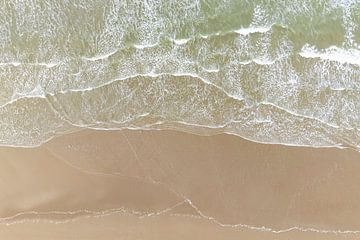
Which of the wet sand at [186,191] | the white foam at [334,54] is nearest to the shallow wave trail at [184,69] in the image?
the white foam at [334,54]

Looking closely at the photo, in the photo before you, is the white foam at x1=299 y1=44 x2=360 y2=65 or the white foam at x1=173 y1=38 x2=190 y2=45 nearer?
the white foam at x1=299 y1=44 x2=360 y2=65

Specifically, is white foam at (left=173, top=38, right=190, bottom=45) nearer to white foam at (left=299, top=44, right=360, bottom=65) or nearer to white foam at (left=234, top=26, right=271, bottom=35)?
white foam at (left=234, top=26, right=271, bottom=35)

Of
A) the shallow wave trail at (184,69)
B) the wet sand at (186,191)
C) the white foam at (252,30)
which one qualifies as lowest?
the wet sand at (186,191)

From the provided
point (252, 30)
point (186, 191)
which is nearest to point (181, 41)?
point (252, 30)

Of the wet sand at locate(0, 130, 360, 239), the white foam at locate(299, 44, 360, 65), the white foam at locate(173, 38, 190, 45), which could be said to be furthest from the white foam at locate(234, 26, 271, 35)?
the wet sand at locate(0, 130, 360, 239)

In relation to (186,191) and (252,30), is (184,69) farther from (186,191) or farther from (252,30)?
(186,191)

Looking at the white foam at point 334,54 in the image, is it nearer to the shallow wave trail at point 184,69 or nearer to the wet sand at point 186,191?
the shallow wave trail at point 184,69

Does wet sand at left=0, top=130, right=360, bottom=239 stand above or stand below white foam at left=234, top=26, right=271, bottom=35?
below
